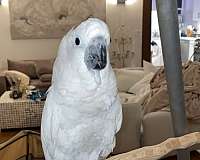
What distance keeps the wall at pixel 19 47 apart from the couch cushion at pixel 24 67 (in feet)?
0.90

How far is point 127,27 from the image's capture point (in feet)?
20.0

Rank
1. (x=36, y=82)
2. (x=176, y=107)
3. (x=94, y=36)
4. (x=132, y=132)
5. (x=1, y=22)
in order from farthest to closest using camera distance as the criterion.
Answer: (x=1, y=22) < (x=36, y=82) < (x=132, y=132) < (x=94, y=36) < (x=176, y=107)

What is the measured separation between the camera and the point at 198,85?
9.29 feet

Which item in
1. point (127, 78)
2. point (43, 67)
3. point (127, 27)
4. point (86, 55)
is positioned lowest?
point (127, 78)

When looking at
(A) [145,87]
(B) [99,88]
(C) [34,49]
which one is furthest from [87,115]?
(C) [34,49]

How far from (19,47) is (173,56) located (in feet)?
18.4

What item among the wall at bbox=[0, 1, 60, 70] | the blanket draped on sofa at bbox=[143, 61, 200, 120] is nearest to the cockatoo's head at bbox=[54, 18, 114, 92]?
the blanket draped on sofa at bbox=[143, 61, 200, 120]

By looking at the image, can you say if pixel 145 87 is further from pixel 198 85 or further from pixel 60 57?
pixel 60 57

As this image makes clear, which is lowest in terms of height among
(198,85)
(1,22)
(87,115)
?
(198,85)

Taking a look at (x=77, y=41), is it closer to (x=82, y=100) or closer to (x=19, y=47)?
(x=82, y=100)

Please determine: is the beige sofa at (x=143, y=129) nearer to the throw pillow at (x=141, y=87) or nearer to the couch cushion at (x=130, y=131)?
the couch cushion at (x=130, y=131)

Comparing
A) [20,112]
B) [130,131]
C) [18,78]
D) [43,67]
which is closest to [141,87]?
[130,131]

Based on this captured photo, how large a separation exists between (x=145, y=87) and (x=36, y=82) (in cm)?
220

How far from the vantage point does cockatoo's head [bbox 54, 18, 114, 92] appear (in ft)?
2.18
